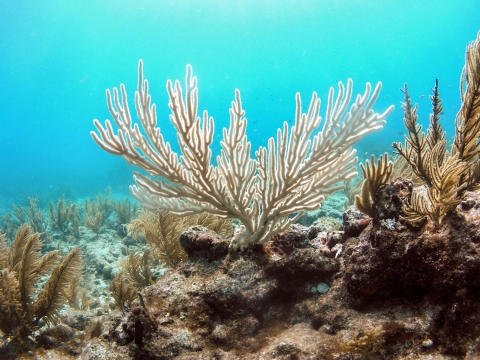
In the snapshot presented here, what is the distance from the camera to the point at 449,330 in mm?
1709

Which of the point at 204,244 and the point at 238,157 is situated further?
the point at 204,244

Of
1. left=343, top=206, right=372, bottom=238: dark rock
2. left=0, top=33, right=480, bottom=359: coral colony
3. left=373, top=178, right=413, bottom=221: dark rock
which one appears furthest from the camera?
left=343, top=206, right=372, bottom=238: dark rock

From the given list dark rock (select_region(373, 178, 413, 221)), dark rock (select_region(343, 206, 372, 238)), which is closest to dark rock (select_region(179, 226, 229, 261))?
dark rock (select_region(343, 206, 372, 238))

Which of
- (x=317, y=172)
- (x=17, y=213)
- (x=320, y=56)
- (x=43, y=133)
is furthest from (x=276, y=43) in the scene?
(x=43, y=133)

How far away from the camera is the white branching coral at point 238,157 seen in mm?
2363

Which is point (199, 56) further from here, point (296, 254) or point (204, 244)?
point (296, 254)

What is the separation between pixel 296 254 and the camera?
264 cm

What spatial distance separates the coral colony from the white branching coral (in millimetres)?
13

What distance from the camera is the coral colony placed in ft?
6.18

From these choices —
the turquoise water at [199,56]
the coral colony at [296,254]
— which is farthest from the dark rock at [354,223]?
the turquoise water at [199,56]

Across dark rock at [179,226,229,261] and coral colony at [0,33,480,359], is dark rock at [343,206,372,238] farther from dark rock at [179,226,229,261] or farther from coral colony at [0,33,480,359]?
dark rock at [179,226,229,261]

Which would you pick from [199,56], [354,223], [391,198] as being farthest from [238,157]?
[199,56]

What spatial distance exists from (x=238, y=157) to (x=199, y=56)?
289 feet

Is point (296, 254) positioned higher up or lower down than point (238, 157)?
lower down
